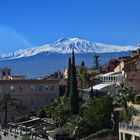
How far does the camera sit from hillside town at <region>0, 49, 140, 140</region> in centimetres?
5162

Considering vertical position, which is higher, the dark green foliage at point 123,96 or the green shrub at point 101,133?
the dark green foliage at point 123,96

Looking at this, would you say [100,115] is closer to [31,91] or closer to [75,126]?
[75,126]

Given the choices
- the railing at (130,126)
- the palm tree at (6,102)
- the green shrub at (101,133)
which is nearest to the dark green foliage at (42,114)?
the palm tree at (6,102)

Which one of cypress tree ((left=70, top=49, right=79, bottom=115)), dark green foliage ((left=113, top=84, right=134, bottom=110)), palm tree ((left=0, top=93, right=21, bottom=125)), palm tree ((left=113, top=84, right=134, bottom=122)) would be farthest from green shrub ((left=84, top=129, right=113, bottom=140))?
palm tree ((left=0, top=93, right=21, bottom=125))

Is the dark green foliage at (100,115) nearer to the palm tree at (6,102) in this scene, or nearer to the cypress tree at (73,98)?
the cypress tree at (73,98)

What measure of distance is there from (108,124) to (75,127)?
314cm

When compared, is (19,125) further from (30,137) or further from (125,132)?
→ (125,132)

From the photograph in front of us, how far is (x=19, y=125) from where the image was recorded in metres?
65.5

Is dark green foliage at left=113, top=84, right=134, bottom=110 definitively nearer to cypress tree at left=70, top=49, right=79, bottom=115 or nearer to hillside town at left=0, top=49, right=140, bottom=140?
hillside town at left=0, top=49, right=140, bottom=140

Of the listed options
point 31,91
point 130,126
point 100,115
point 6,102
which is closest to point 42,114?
point 6,102

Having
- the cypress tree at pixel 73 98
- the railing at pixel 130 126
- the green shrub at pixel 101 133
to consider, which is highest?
the cypress tree at pixel 73 98

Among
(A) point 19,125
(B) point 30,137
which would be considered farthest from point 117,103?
(A) point 19,125

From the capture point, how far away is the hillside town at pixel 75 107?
169ft

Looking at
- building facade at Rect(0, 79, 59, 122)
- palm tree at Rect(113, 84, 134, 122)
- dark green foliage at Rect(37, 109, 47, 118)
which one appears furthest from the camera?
building facade at Rect(0, 79, 59, 122)
